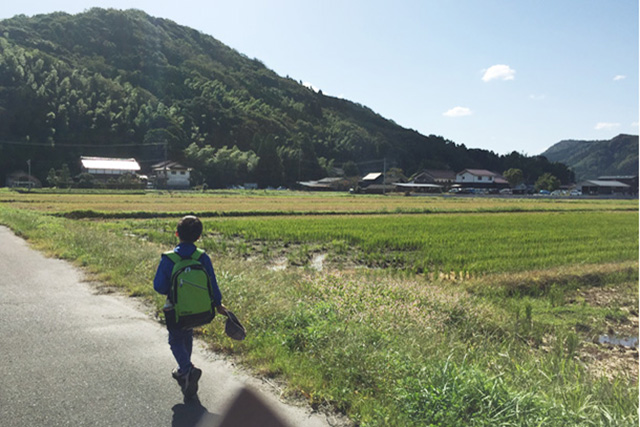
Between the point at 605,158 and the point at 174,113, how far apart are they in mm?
127810

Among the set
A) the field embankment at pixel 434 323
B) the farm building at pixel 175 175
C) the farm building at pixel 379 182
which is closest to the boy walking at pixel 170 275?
the field embankment at pixel 434 323

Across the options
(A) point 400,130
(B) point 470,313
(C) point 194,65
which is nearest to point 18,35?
(C) point 194,65

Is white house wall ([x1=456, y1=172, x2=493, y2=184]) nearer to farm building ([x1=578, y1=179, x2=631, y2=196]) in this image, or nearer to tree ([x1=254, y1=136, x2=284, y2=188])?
farm building ([x1=578, y1=179, x2=631, y2=196])

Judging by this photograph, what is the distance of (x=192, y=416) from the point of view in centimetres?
295

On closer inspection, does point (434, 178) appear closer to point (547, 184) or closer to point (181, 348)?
point (547, 184)

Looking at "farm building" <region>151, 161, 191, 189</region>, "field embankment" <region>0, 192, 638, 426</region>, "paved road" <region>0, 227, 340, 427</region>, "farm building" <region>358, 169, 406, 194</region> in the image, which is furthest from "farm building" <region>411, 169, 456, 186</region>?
"paved road" <region>0, 227, 340, 427</region>

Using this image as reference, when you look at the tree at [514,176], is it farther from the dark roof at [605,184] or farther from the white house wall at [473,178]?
the dark roof at [605,184]

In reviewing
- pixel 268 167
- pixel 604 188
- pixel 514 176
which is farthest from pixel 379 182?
pixel 604 188

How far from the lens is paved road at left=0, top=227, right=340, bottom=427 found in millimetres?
2934

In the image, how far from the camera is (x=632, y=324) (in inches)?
282

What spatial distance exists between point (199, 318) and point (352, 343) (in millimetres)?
1331

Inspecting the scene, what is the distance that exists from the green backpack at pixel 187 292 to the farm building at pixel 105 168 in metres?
68.0

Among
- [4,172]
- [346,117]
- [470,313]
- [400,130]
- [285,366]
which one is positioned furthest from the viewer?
[346,117]

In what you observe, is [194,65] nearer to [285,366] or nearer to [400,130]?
[400,130]
